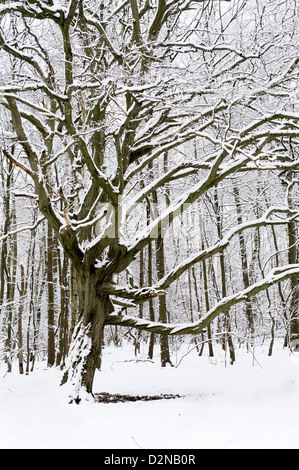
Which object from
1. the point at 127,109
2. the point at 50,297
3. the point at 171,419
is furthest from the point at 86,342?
the point at 50,297

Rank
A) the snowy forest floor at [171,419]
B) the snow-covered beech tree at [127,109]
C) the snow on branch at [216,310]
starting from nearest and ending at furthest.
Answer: the snowy forest floor at [171,419]
the snow-covered beech tree at [127,109]
the snow on branch at [216,310]

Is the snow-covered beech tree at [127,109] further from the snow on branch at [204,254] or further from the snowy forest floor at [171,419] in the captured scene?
the snowy forest floor at [171,419]

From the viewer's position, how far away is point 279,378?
22.7 feet

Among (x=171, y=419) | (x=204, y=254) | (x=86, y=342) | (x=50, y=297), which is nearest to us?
(x=171, y=419)

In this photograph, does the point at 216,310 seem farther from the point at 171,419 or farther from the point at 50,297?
the point at 50,297

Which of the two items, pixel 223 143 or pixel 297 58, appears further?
pixel 297 58

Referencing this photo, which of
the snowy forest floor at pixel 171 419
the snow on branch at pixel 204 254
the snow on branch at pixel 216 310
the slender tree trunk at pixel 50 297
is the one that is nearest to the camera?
the snowy forest floor at pixel 171 419

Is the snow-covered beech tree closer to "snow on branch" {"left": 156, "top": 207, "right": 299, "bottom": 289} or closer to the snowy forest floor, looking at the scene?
"snow on branch" {"left": 156, "top": 207, "right": 299, "bottom": 289}

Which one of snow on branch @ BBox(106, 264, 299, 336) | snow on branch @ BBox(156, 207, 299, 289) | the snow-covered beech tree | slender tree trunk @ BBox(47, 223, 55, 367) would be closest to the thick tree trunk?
the snow-covered beech tree

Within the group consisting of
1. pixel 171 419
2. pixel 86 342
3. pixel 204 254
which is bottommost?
pixel 171 419

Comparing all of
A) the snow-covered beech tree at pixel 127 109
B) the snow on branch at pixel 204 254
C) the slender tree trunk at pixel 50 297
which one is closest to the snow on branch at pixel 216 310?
the snow-covered beech tree at pixel 127 109
